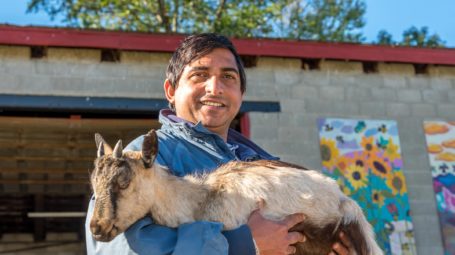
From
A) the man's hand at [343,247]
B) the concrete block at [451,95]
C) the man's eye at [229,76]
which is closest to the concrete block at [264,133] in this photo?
the concrete block at [451,95]

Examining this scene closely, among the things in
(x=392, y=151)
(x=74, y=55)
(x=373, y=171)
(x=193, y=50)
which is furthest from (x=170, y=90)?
(x=392, y=151)

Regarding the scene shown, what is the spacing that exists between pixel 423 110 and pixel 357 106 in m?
1.01

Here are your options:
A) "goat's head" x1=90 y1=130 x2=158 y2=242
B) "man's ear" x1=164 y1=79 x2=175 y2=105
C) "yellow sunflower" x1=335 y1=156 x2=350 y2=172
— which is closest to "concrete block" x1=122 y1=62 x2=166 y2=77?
"yellow sunflower" x1=335 y1=156 x2=350 y2=172

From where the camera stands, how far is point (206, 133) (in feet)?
9.52

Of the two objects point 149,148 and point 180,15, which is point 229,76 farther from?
point 180,15

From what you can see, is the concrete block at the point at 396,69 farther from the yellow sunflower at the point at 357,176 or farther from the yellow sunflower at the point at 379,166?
the yellow sunflower at the point at 357,176

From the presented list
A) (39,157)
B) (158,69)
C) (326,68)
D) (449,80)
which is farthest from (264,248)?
(39,157)

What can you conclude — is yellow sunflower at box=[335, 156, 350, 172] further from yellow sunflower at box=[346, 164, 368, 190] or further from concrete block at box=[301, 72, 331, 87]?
concrete block at box=[301, 72, 331, 87]

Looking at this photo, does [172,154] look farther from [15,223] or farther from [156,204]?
[15,223]

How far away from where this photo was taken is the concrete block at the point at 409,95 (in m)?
8.03

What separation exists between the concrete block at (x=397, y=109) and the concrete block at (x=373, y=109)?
0.08m

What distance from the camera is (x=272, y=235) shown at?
249 centimetres

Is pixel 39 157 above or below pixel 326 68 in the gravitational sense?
below

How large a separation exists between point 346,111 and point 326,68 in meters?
0.67
